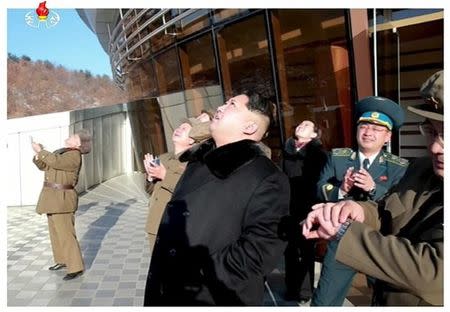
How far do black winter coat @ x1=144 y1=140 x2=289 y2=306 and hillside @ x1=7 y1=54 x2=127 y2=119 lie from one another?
2.01 meters

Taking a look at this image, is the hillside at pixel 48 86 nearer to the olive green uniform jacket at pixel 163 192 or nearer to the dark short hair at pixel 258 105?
the olive green uniform jacket at pixel 163 192

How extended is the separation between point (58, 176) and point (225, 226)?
3.06m

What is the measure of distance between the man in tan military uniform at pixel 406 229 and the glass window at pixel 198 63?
13.5 ft

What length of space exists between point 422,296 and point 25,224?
7230 mm

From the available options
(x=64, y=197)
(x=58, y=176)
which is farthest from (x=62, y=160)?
(x=64, y=197)

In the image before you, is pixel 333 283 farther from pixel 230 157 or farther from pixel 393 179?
pixel 230 157

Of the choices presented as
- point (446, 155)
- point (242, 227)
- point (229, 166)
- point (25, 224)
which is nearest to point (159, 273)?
point (242, 227)

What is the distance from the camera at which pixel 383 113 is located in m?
2.49

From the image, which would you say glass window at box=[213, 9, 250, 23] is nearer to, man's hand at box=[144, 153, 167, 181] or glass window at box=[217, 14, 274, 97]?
glass window at box=[217, 14, 274, 97]

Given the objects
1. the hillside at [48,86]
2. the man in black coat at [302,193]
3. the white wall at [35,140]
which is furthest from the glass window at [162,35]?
the white wall at [35,140]

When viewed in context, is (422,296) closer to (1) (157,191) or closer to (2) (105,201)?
(1) (157,191)

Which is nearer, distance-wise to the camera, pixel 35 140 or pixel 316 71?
pixel 316 71

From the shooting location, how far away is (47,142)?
885 cm

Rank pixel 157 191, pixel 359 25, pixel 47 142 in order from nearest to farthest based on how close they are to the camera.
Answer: pixel 157 191, pixel 359 25, pixel 47 142
